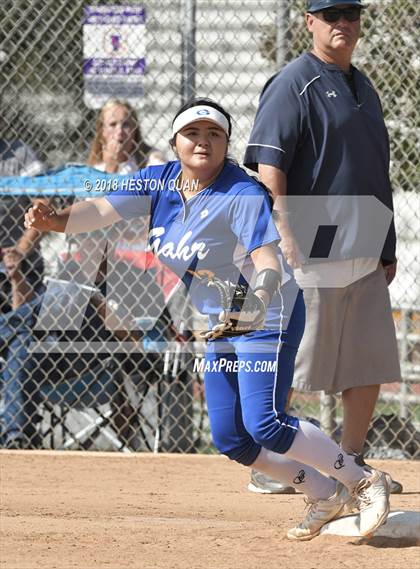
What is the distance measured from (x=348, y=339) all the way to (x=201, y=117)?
64.6 inches

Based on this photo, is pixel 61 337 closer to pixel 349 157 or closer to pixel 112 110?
pixel 112 110

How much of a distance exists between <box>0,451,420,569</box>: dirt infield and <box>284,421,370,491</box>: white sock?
0.86 feet

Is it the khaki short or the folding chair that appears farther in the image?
the folding chair

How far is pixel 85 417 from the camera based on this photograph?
24.3 ft

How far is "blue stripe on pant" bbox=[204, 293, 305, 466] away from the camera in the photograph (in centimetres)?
418

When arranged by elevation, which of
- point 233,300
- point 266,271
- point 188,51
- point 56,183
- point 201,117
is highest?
point 188,51

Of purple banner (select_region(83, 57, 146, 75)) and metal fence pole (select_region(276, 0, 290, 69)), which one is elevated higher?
metal fence pole (select_region(276, 0, 290, 69))

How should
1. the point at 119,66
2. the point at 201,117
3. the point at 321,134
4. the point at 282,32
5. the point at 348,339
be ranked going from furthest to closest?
the point at 119,66, the point at 282,32, the point at 348,339, the point at 321,134, the point at 201,117

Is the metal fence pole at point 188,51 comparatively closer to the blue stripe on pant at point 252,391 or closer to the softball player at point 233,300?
the softball player at point 233,300

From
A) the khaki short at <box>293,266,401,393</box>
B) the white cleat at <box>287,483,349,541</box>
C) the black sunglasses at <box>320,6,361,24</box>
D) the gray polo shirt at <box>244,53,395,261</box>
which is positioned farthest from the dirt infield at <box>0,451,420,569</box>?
the black sunglasses at <box>320,6,361,24</box>

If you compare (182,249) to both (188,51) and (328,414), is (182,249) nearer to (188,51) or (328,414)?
(328,414)

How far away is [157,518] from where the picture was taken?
510cm

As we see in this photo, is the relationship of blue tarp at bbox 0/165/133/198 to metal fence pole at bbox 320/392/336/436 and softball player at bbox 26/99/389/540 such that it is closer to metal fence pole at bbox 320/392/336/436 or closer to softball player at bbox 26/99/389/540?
metal fence pole at bbox 320/392/336/436

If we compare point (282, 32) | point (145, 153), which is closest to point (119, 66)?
point (145, 153)
